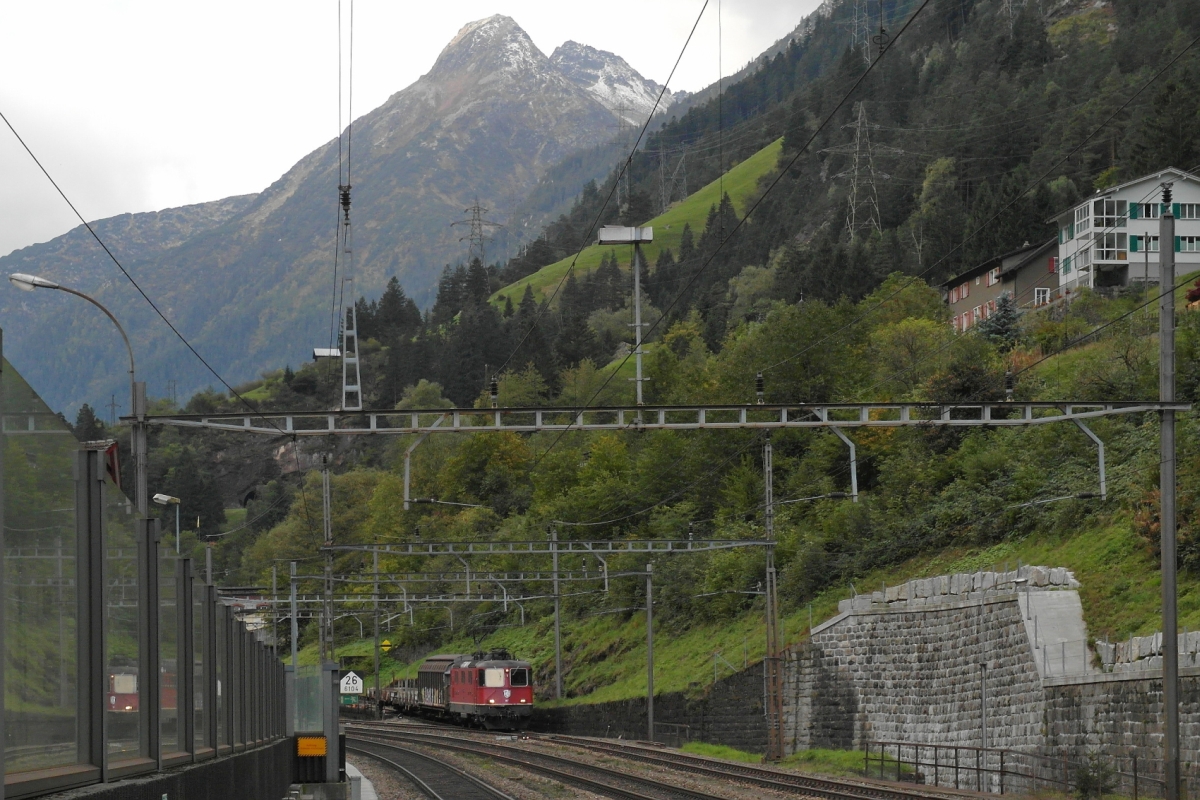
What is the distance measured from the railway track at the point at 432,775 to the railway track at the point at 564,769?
172 centimetres

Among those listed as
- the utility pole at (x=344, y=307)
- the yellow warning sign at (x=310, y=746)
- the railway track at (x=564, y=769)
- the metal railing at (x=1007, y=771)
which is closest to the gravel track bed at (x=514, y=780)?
the railway track at (x=564, y=769)

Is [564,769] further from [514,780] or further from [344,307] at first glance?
[344,307]

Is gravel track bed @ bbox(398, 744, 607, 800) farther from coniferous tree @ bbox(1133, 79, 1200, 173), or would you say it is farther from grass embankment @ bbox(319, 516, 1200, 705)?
coniferous tree @ bbox(1133, 79, 1200, 173)

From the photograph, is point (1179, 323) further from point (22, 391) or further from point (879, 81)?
point (879, 81)

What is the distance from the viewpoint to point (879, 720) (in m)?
39.7

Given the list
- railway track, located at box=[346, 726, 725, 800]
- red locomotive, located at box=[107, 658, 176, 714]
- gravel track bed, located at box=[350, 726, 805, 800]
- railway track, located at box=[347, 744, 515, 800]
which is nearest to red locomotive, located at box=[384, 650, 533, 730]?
railway track, located at box=[346, 726, 725, 800]

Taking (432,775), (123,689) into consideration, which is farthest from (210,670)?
(432,775)

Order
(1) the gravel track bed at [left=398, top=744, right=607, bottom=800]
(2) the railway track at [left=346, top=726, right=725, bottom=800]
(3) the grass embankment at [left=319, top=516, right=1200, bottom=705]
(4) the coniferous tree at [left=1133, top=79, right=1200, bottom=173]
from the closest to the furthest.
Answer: (2) the railway track at [left=346, top=726, right=725, bottom=800]
(1) the gravel track bed at [left=398, top=744, right=607, bottom=800]
(3) the grass embankment at [left=319, top=516, right=1200, bottom=705]
(4) the coniferous tree at [left=1133, top=79, right=1200, bottom=173]

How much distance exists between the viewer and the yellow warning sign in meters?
26.2

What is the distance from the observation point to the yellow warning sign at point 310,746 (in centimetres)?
2620

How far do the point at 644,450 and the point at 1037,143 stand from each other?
69.2 m

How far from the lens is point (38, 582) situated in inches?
250

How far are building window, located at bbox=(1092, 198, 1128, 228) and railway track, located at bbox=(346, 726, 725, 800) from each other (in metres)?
51.9

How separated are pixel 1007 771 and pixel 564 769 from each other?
1344 centimetres
